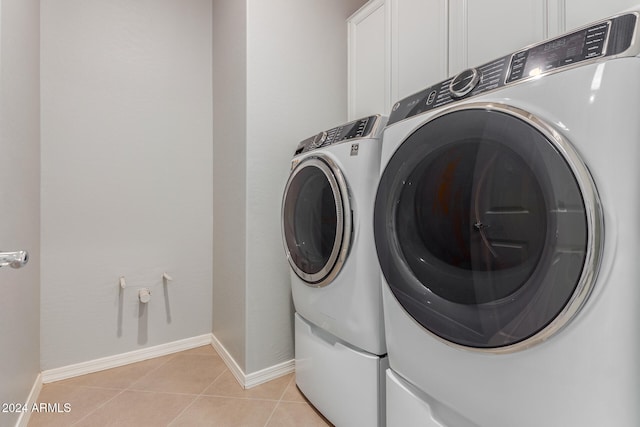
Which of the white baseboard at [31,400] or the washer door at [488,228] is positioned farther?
the white baseboard at [31,400]

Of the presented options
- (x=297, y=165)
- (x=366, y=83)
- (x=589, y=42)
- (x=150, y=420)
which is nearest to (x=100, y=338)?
(x=150, y=420)

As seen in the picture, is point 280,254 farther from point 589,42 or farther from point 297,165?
point 589,42

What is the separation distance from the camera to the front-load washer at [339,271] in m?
1.02

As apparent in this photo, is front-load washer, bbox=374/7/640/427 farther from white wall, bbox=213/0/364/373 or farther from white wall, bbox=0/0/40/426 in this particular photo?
white wall, bbox=0/0/40/426

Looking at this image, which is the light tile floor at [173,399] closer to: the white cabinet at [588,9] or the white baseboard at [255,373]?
the white baseboard at [255,373]

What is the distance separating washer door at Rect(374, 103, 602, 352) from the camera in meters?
0.52

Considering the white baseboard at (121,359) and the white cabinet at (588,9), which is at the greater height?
the white cabinet at (588,9)

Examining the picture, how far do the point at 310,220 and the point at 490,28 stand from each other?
3.36 ft

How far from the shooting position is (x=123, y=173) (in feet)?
5.61

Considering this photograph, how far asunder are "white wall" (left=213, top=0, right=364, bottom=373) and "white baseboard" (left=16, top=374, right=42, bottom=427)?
0.85 meters

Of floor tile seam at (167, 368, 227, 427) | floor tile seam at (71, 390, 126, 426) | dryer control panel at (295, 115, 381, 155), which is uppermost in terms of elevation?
dryer control panel at (295, 115, 381, 155)

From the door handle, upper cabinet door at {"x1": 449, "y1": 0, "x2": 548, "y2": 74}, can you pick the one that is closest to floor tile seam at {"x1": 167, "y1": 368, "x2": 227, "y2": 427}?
the door handle

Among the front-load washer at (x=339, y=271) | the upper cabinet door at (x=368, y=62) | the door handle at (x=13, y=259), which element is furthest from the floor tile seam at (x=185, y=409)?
the upper cabinet door at (x=368, y=62)

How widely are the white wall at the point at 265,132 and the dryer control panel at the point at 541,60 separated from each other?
0.93 meters
